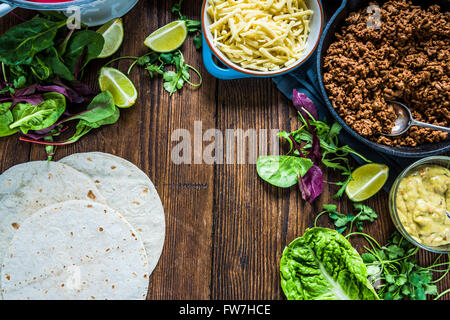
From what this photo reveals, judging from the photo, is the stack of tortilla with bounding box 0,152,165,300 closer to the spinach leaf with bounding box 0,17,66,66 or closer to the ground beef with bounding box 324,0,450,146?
the spinach leaf with bounding box 0,17,66,66

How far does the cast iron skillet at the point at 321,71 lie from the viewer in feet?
5.64

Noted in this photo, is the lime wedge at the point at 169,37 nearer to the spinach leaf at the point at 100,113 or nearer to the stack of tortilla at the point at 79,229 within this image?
the spinach leaf at the point at 100,113

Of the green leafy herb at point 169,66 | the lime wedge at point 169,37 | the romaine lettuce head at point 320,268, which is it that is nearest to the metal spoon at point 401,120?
the romaine lettuce head at point 320,268

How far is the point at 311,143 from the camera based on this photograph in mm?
1944

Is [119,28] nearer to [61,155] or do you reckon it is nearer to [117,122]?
[117,122]

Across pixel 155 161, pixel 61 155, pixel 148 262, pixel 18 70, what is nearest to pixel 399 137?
pixel 155 161

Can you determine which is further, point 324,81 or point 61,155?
point 61,155

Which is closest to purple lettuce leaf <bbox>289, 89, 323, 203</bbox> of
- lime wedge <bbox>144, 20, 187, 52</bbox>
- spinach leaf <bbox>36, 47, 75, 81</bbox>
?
lime wedge <bbox>144, 20, 187, 52</bbox>

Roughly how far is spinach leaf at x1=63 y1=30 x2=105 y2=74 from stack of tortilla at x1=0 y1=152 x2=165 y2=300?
0.49 metres

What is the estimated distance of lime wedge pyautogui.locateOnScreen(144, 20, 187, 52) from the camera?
1.92 metres

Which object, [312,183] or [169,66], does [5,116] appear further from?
[312,183]

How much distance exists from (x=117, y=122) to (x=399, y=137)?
1.46m

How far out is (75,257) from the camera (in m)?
1.85

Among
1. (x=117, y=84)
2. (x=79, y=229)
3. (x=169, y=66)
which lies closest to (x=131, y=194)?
(x=79, y=229)
